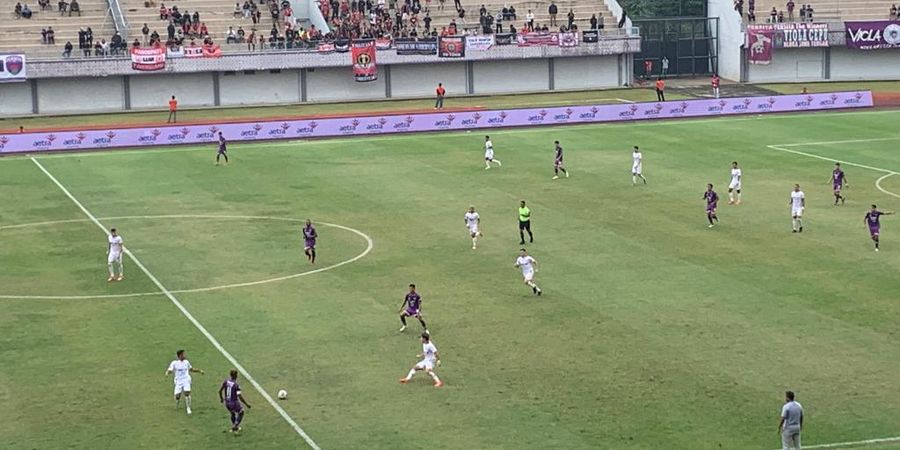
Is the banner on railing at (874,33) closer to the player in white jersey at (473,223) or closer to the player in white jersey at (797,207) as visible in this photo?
the player in white jersey at (797,207)

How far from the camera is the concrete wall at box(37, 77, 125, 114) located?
9775 centimetres

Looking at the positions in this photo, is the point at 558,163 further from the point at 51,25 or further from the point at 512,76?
the point at 51,25

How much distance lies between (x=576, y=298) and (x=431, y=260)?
24.7 ft

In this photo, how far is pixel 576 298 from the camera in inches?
1682

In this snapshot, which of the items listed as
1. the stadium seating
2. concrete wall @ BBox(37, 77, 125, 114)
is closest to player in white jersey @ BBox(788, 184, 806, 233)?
concrete wall @ BBox(37, 77, 125, 114)

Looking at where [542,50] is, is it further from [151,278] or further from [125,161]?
[151,278]

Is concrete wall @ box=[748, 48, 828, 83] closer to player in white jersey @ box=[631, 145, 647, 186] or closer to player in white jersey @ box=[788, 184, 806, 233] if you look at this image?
player in white jersey @ box=[631, 145, 647, 186]

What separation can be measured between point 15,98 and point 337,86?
72.2 ft

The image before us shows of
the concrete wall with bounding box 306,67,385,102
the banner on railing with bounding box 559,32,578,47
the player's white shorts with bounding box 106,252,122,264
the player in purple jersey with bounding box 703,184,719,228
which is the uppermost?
the banner on railing with bounding box 559,32,578,47

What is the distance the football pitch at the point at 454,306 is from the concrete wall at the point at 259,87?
29.9m

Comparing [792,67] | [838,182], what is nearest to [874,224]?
[838,182]

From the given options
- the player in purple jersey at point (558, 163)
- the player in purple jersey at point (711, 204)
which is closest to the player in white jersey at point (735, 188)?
the player in purple jersey at point (711, 204)

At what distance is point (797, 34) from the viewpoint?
110 m

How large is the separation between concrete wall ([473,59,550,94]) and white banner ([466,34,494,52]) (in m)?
2.86
